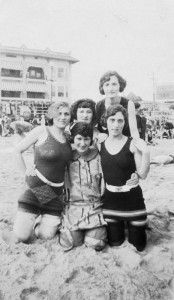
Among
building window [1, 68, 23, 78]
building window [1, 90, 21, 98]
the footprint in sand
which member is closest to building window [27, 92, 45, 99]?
building window [1, 90, 21, 98]

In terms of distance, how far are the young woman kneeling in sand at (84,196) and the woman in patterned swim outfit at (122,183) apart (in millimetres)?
123

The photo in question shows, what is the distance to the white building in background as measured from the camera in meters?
27.6

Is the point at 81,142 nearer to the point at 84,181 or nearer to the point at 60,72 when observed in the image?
the point at 84,181

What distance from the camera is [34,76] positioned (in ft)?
97.2

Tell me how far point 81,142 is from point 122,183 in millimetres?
501

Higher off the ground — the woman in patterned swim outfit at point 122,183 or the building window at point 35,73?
the building window at point 35,73

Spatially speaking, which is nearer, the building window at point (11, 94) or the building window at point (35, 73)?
the building window at point (11, 94)

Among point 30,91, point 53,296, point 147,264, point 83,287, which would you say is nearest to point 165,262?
point 147,264

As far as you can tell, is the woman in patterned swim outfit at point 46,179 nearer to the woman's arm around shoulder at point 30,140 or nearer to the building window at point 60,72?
the woman's arm around shoulder at point 30,140

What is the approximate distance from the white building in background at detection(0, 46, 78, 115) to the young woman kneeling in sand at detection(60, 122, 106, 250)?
23.5 m

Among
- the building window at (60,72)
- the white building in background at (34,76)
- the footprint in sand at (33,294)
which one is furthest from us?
the building window at (60,72)

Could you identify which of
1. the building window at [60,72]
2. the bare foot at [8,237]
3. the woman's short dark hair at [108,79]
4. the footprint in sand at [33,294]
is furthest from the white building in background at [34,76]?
the footprint in sand at [33,294]

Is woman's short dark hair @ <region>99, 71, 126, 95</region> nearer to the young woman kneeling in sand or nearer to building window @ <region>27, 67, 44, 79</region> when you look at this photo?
the young woman kneeling in sand

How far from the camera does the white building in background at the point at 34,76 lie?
27.6m
